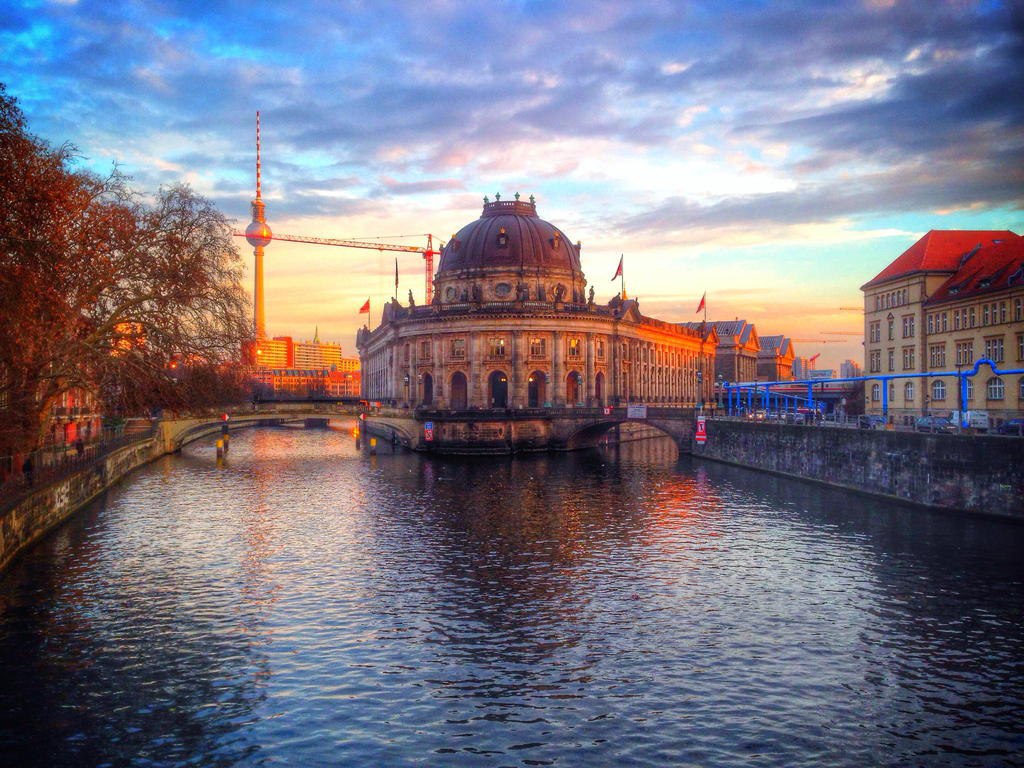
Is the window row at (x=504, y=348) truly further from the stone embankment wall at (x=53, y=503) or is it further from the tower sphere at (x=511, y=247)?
the stone embankment wall at (x=53, y=503)

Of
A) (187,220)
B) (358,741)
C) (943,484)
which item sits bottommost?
(358,741)

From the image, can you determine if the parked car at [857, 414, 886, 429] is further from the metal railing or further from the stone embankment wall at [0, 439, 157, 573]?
the metal railing

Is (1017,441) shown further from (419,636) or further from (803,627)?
(419,636)

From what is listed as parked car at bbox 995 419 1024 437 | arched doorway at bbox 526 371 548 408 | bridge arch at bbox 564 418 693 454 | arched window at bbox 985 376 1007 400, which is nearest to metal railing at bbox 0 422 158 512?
parked car at bbox 995 419 1024 437

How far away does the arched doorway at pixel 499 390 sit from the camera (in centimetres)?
10619

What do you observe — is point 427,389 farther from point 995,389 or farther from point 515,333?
point 995,389

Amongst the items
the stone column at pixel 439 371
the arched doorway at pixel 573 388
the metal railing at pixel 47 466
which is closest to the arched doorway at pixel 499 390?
the stone column at pixel 439 371

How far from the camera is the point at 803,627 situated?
88.8 ft

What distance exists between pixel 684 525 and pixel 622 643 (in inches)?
821

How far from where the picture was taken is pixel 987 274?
2808 inches

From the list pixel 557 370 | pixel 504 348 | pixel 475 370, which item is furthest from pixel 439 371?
pixel 557 370

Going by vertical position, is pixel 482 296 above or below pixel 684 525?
above

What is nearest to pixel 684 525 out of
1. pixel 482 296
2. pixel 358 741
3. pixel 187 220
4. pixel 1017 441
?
pixel 1017 441

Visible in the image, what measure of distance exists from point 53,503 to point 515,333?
6504 cm
